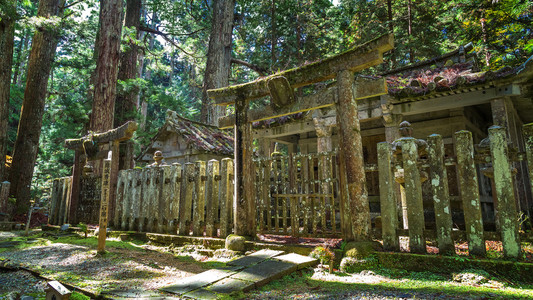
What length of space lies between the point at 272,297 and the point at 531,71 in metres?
7.64

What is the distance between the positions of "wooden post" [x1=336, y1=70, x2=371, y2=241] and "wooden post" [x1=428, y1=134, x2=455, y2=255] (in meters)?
0.85

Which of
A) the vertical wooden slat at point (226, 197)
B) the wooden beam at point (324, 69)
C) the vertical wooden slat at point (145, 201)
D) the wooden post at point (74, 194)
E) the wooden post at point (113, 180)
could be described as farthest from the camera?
the wooden post at point (74, 194)

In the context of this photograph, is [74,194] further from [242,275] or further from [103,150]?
[242,275]

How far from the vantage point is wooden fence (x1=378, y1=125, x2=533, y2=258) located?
3.26 meters

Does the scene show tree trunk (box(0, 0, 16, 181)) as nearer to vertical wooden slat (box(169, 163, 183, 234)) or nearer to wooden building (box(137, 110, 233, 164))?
wooden building (box(137, 110, 233, 164))

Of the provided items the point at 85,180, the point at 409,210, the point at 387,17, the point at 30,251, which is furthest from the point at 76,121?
the point at 387,17

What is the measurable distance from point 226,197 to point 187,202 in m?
1.02

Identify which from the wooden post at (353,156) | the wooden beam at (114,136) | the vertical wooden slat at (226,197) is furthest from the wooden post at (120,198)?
the wooden post at (353,156)

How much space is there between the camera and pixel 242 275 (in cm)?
354

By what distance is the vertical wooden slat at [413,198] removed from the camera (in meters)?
3.71

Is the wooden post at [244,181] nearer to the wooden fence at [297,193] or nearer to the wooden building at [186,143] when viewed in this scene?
the wooden fence at [297,193]

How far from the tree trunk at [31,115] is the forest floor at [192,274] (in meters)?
8.21

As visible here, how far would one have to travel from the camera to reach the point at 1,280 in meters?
3.71

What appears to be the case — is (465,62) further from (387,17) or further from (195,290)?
(195,290)
